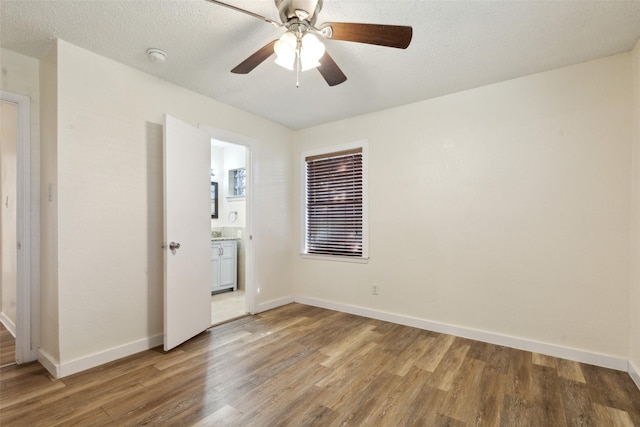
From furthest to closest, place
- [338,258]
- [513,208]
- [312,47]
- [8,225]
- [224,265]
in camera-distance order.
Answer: [224,265] < [338,258] < [8,225] < [513,208] < [312,47]

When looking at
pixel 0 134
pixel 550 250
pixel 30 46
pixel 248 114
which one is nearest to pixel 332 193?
pixel 248 114

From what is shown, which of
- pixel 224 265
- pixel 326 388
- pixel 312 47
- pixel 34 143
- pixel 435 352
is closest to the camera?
pixel 312 47

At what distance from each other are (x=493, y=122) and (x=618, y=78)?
0.91 metres

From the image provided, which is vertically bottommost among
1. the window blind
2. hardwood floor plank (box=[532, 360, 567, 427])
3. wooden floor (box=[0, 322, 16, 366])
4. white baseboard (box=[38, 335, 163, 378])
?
hardwood floor plank (box=[532, 360, 567, 427])

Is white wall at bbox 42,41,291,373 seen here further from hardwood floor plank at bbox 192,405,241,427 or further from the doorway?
hardwood floor plank at bbox 192,405,241,427

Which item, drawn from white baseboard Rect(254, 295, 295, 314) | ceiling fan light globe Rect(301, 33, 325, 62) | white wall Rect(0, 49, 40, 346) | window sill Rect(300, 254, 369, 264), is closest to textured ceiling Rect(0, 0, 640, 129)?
white wall Rect(0, 49, 40, 346)

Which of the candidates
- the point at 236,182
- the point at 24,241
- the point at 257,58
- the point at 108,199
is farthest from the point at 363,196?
the point at 24,241

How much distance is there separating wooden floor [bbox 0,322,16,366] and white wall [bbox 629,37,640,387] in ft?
16.2

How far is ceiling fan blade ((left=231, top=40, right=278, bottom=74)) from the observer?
1.89 m

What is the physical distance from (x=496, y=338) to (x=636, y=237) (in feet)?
4.53

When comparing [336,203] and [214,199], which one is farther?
[214,199]

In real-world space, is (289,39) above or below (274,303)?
above

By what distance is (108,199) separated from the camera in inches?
100

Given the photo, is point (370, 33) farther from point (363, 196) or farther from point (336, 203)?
point (336, 203)
